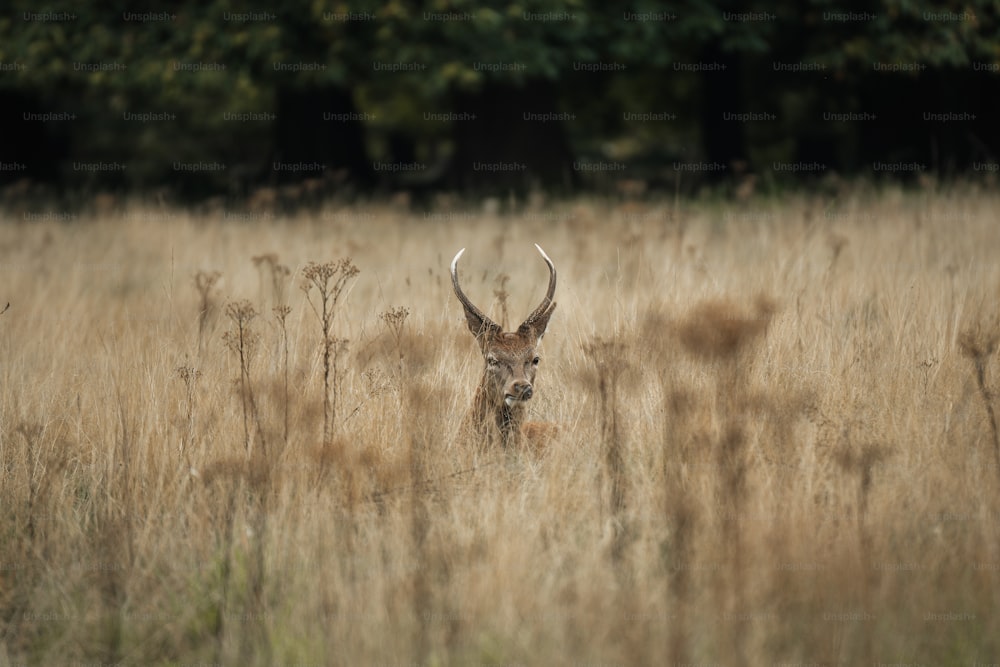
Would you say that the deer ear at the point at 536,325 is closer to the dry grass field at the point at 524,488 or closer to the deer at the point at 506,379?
the deer at the point at 506,379

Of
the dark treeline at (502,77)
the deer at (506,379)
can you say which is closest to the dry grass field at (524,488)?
the deer at (506,379)

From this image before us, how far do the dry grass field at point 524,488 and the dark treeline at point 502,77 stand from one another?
4.25 m

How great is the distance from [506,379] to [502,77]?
9.48 metres

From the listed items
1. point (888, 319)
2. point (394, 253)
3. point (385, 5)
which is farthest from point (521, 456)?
point (385, 5)

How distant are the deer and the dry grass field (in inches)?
5.8

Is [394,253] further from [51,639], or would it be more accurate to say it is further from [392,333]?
[51,639]

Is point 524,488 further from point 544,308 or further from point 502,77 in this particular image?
point 502,77

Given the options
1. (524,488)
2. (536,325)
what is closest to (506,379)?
(536,325)

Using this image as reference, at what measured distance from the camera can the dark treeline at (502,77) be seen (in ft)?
43.8

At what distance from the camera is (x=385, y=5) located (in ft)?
42.5

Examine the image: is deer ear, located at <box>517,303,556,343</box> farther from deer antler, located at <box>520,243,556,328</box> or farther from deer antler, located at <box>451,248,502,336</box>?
deer antler, located at <box>451,248,502,336</box>

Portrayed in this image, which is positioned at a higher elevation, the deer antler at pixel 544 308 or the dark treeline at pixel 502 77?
the dark treeline at pixel 502 77

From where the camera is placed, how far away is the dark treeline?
13.4 m

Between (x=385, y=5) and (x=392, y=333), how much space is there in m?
8.37
